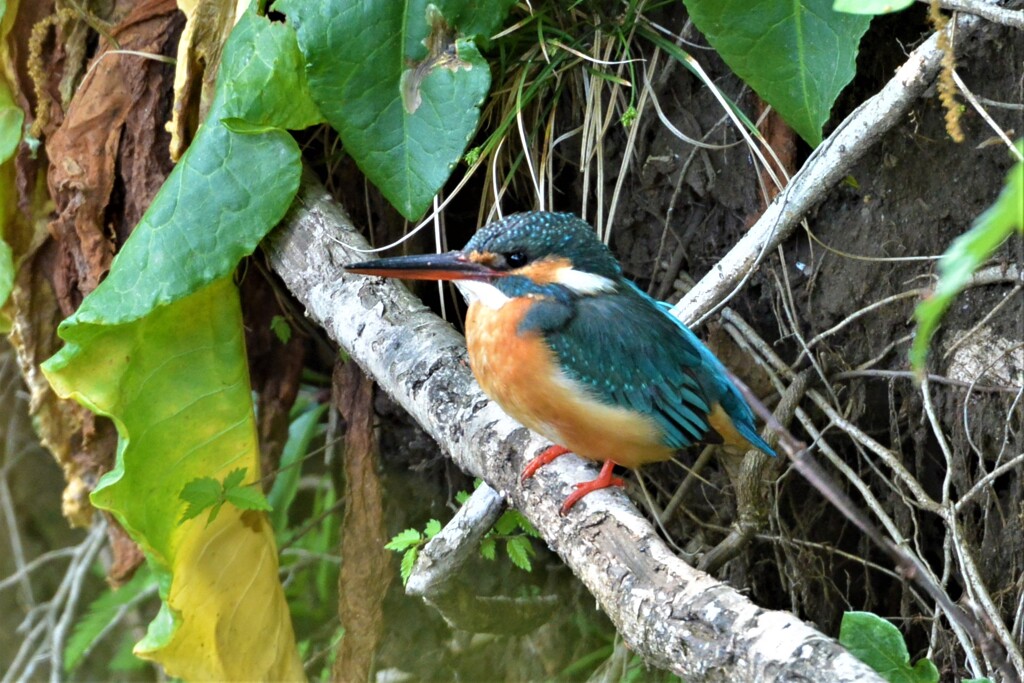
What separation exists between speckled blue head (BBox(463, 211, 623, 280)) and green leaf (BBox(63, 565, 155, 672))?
5.68ft

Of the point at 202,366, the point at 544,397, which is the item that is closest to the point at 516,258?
the point at 544,397

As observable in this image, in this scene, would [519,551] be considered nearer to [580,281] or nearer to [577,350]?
[577,350]

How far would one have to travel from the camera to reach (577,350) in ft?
5.74

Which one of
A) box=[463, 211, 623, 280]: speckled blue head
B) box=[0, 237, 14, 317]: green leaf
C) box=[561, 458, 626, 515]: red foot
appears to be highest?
box=[463, 211, 623, 280]: speckled blue head

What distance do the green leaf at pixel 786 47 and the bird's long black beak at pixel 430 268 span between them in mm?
570

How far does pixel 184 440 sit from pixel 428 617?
80cm

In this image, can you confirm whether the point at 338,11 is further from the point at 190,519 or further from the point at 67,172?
the point at 190,519

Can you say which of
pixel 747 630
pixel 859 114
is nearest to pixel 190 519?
pixel 747 630

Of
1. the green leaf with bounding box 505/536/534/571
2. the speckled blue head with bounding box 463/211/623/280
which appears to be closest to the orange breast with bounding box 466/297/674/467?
the speckled blue head with bounding box 463/211/623/280

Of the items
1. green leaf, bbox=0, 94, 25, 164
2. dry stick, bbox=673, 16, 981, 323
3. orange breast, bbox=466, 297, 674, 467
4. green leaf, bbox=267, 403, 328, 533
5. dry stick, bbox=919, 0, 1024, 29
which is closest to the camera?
dry stick, bbox=919, 0, 1024, 29

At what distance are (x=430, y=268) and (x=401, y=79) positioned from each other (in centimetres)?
35

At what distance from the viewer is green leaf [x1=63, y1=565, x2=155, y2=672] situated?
2861 millimetres

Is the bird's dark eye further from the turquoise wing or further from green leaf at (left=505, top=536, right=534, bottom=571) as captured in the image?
green leaf at (left=505, top=536, right=534, bottom=571)

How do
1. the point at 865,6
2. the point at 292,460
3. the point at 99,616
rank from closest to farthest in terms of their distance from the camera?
the point at 865,6 < the point at 292,460 < the point at 99,616
